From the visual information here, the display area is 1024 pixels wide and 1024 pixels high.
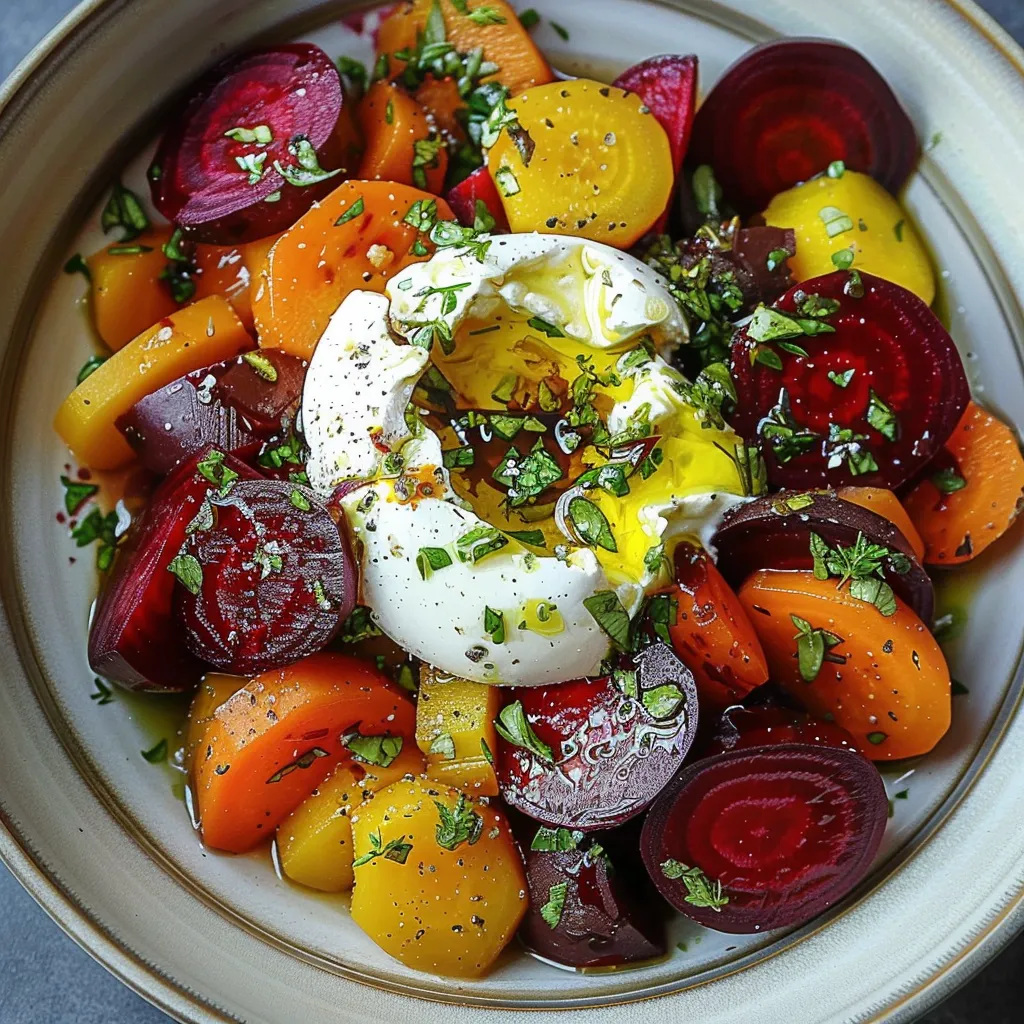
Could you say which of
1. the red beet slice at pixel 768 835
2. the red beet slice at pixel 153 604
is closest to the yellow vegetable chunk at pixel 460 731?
the red beet slice at pixel 768 835

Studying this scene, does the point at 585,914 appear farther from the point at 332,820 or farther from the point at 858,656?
the point at 858,656

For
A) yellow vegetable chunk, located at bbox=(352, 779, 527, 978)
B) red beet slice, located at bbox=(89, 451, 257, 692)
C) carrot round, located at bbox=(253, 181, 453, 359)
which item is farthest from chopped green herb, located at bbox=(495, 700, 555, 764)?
carrot round, located at bbox=(253, 181, 453, 359)

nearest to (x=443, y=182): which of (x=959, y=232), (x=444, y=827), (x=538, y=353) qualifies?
(x=538, y=353)

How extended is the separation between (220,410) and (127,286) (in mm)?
298

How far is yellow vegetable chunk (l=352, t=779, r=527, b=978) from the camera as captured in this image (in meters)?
1.60

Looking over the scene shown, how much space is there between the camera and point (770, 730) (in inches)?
62.2

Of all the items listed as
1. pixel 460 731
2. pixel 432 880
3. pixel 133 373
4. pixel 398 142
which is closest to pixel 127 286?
pixel 133 373

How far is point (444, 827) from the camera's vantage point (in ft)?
5.22

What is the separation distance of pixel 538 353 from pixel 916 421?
0.62 m

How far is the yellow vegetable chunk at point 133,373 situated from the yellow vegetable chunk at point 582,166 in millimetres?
542

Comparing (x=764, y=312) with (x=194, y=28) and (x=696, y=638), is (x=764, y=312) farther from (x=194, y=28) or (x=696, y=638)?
(x=194, y=28)

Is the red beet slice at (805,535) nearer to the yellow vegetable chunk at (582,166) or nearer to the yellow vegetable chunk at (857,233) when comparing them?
the yellow vegetable chunk at (857,233)

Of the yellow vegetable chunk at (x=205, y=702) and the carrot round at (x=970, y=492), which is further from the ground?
the carrot round at (x=970, y=492)

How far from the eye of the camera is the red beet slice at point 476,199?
1.80 m
